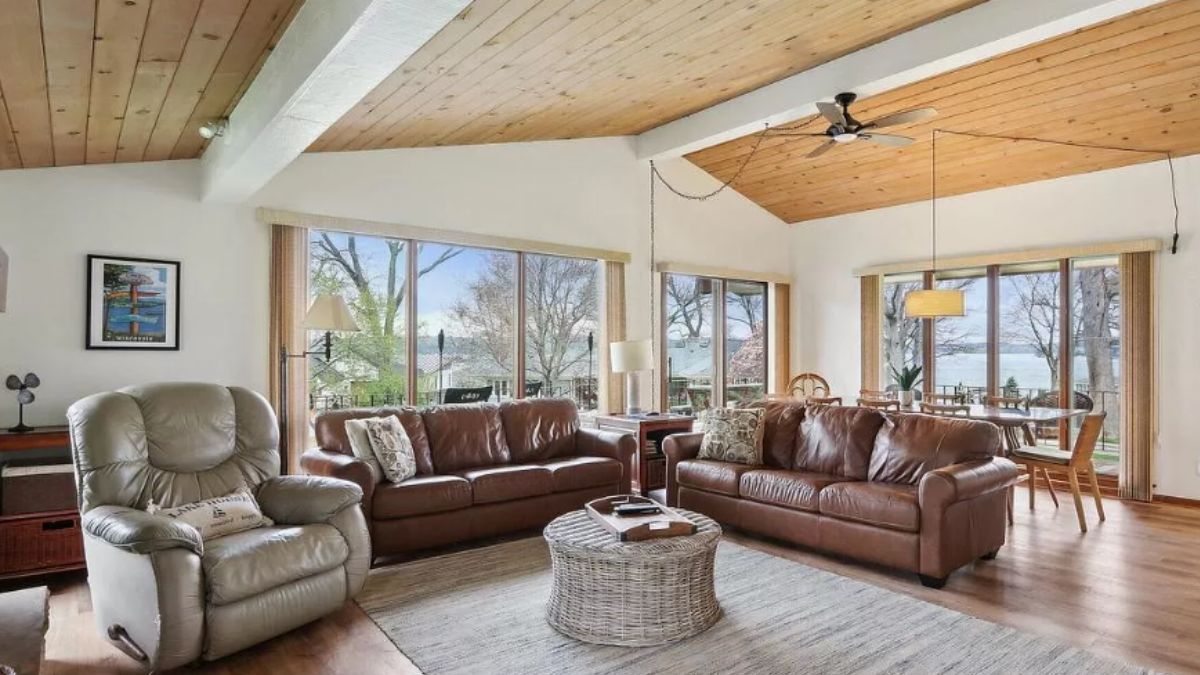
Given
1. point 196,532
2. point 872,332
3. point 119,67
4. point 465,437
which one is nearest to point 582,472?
point 465,437

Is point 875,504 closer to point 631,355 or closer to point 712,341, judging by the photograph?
point 631,355

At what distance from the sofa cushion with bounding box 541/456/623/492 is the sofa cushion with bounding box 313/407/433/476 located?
0.80m

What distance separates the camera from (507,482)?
436 cm

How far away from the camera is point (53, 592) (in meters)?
3.49

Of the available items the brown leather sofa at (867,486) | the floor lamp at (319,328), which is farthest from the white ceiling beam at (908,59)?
the floor lamp at (319,328)

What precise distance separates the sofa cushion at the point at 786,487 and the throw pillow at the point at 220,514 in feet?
8.94

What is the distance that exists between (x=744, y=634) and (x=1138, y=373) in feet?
15.3

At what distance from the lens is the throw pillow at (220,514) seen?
297 centimetres

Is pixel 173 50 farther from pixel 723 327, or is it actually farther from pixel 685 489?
pixel 723 327

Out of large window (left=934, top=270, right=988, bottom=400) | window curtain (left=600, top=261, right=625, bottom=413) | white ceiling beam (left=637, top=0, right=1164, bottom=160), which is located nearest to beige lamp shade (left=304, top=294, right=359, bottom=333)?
window curtain (left=600, top=261, right=625, bottom=413)

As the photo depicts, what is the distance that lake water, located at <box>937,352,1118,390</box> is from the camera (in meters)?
6.29

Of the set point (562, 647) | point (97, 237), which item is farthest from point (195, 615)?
point (97, 237)

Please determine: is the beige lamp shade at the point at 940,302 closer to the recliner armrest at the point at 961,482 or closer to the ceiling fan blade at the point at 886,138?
the ceiling fan blade at the point at 886,138

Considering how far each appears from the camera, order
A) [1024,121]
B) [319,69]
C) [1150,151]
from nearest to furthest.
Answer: [319,69] < [1024,121] < [1150,151]
